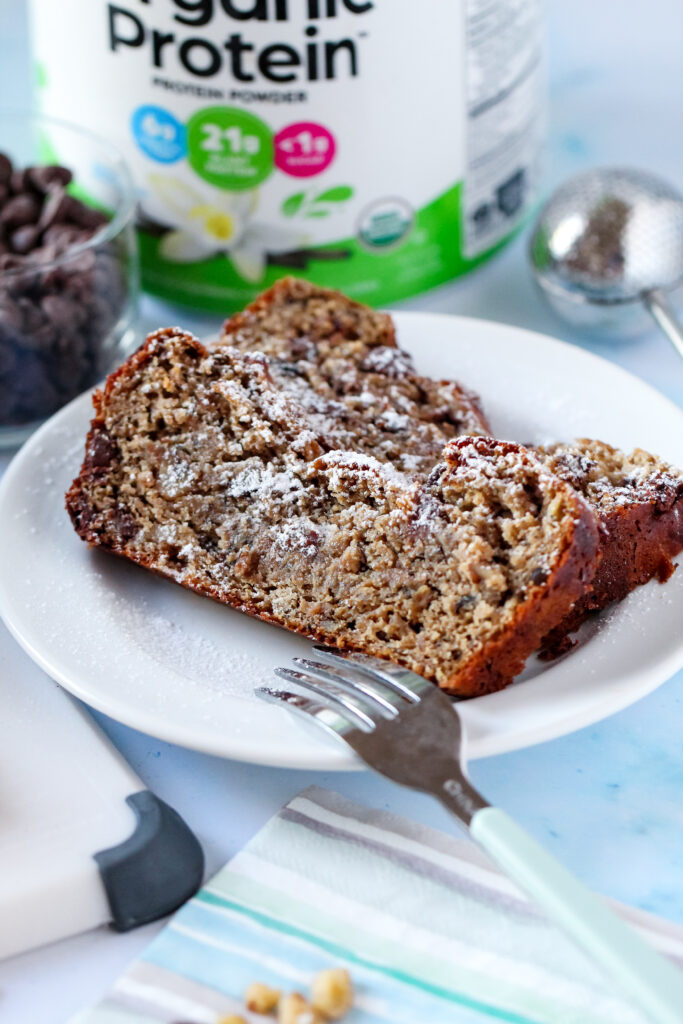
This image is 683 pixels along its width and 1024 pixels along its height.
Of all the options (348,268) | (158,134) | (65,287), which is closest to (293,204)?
(348,268)

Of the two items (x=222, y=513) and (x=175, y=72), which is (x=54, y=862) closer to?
(x=222, y=513)

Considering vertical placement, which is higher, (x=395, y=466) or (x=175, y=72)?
(x=175, y=72)

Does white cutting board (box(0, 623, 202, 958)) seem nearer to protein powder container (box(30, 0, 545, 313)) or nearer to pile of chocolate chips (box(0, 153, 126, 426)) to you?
pile of chocolate chips (box(0, 153, 126, 426))

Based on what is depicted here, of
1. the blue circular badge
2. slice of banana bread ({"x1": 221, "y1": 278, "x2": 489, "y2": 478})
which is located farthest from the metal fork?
the blue circular badge

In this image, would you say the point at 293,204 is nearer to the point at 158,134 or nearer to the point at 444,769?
the point at 158,134

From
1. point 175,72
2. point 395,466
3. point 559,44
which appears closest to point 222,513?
point 395,466

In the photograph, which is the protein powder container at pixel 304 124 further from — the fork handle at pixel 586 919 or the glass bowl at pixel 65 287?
the fork handle at pixel 586 919

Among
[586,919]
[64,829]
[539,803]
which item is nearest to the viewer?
[586,919]
